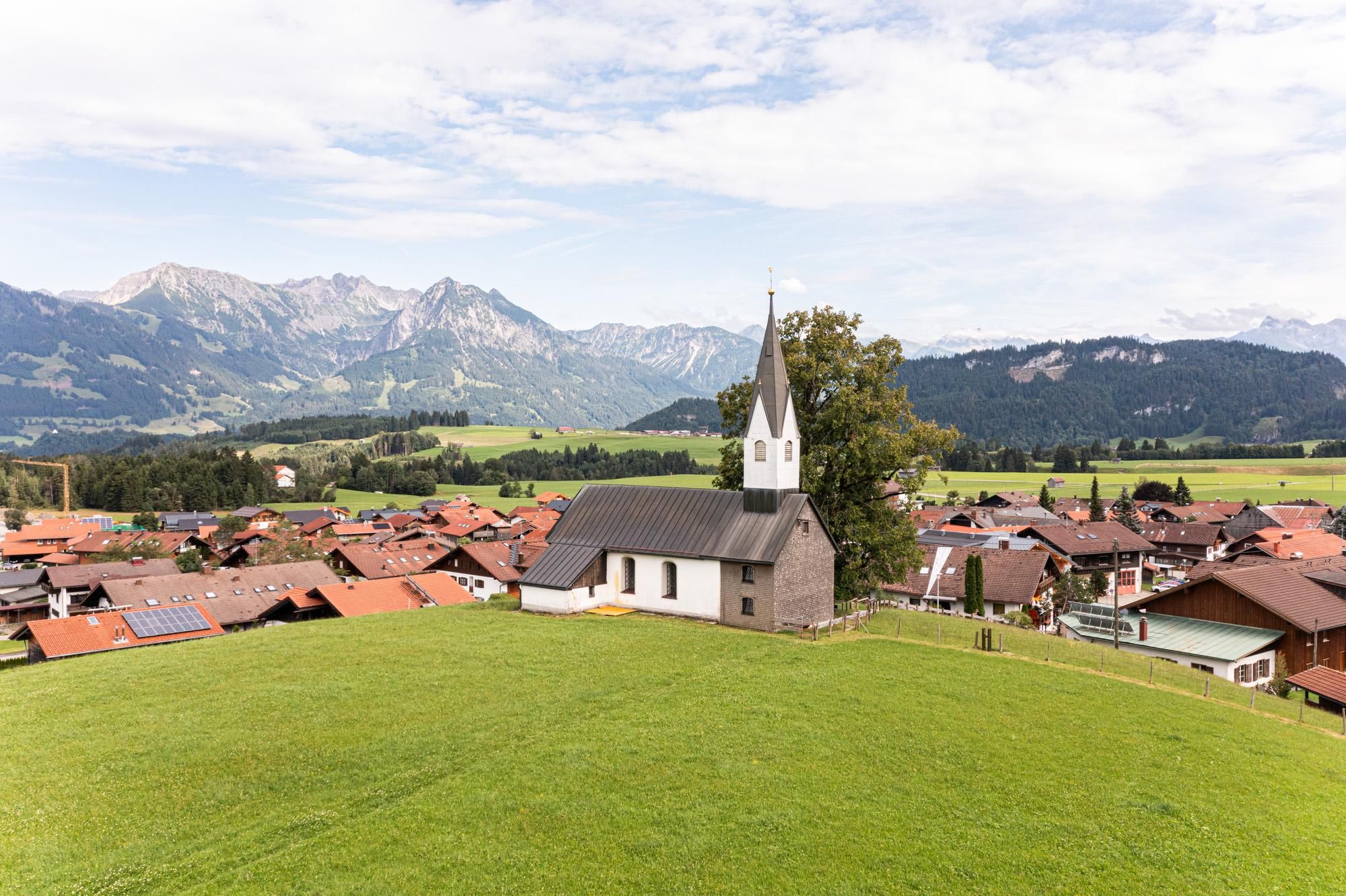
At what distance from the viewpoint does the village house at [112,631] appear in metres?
39.1

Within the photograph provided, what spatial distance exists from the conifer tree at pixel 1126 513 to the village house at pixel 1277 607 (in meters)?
56.7

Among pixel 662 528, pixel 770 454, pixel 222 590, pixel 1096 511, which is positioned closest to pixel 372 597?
pixel 222 590

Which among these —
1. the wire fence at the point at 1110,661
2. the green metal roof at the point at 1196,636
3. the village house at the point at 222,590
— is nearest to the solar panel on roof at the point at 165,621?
the village house at the point at 222,590

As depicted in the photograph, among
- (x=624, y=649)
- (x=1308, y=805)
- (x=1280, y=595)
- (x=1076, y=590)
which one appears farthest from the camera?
(x=1076, y=590)

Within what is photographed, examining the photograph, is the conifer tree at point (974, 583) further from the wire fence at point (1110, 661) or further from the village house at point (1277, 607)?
the village house at point (1277, 607)

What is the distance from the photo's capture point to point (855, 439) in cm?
3784

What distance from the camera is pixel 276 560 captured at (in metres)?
83.6

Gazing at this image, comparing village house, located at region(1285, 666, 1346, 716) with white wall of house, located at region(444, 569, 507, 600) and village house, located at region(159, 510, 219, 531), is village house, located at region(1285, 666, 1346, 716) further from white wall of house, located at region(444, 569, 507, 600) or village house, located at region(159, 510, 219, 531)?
village house, located at region(159, 510, 219, 531)

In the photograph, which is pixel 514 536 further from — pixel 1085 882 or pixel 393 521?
pixel 1085 882

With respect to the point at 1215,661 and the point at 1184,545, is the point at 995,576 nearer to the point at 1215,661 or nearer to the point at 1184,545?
the point at 1215,661

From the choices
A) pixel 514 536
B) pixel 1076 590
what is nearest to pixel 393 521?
pixel 514 536

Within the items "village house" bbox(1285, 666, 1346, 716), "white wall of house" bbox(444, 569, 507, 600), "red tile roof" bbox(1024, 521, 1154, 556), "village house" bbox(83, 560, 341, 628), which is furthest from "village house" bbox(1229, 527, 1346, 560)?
"village house" bbox(83, 560, 341, 628)

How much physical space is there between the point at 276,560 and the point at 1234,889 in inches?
3401

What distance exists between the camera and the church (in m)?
34.1
